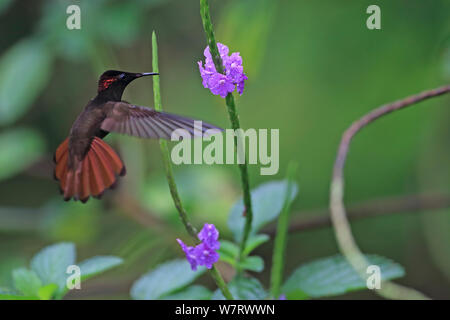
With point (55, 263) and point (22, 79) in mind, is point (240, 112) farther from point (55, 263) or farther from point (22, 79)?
point (55, 263)

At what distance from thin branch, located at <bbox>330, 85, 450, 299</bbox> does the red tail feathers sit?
0.92 ft

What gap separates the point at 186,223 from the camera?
58 centimetres

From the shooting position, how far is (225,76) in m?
0.57

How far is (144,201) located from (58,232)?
0.98 ft

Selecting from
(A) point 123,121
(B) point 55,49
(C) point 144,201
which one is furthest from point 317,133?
(A) point 123,121

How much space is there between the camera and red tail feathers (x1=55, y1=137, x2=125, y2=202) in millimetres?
692

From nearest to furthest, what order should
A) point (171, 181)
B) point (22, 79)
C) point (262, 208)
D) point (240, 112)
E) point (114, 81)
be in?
point (171, 181), point (114, 81), point (262, 208), point (22, 79), point (240, 112)

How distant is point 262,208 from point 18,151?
37.1 inches

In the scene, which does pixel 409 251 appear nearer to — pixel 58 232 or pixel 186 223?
pixel 58 232

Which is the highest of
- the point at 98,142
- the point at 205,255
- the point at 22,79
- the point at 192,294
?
the point at 22,79

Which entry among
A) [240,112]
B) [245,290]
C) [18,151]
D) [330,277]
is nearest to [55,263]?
[245,290]

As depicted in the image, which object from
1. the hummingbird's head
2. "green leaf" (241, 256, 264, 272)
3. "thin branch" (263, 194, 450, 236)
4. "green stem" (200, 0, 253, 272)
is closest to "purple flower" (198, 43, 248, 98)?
"green stem" (200, 0, 253, 272)

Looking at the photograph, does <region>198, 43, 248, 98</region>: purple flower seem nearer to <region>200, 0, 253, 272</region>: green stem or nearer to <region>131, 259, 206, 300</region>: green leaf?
<region>200, 0, 253, 272</region>: green stem

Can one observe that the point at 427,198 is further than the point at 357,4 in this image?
No
